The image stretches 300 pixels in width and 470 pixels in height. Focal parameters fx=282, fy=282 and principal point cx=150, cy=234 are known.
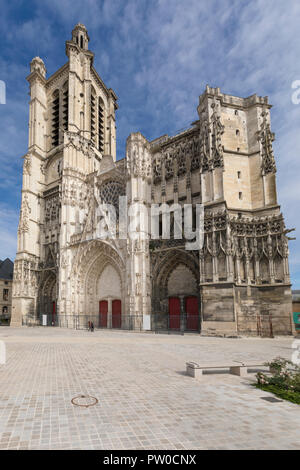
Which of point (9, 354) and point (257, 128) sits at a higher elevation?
point (257, 128)

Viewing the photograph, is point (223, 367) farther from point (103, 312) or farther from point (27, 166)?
point (27, 166)

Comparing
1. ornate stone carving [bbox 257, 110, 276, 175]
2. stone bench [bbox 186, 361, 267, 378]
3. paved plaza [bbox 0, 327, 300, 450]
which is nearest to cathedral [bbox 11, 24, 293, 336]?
ornate stone carving [bbox 257, 110, 276, 175]

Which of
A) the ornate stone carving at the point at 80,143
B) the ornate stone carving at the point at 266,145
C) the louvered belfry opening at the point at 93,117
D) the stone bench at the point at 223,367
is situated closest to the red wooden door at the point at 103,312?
the ornate stone carving at the point at 80,143

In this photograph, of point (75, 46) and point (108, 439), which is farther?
point (75, 46)

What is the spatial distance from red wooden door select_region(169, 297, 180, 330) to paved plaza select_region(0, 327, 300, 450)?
14106mm

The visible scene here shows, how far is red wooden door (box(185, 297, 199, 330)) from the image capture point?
21145 mm

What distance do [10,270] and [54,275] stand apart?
71.0 feet

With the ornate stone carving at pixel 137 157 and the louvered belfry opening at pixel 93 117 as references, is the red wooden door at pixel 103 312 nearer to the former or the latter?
the ornate stone carving at pixel 137 157

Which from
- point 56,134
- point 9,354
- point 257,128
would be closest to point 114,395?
point 9,354

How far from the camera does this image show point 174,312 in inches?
891

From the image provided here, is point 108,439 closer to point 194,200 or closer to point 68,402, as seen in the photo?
point 68,402

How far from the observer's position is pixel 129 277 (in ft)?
72.9

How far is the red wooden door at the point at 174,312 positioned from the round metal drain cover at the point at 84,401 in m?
17.2

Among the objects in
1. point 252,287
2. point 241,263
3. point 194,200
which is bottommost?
point 252,287
